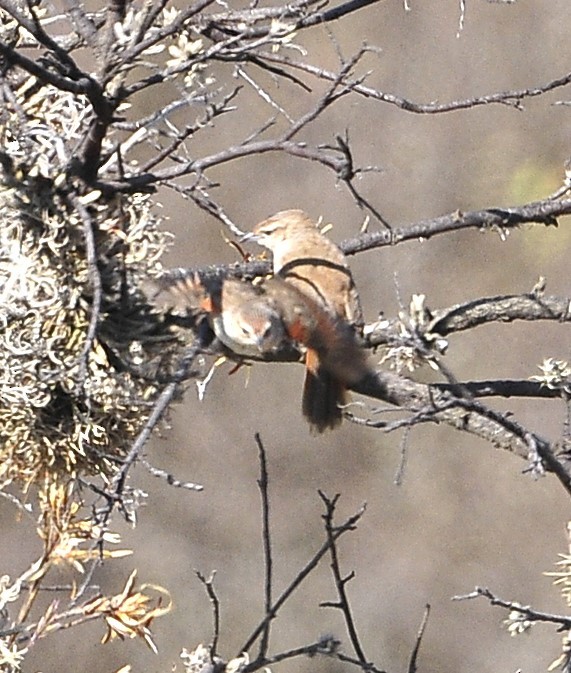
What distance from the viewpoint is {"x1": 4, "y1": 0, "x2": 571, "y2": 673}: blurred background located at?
5.24 metres

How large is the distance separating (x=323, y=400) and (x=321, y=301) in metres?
0.17

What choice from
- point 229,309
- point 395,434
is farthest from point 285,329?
point 395,434

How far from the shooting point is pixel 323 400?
210cm

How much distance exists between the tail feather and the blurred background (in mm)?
3014

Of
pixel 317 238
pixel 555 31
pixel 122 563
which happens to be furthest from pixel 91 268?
pixel 555 31

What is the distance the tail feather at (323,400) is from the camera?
6.70 ft

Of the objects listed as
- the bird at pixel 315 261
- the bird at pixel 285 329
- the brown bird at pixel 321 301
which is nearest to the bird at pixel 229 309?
the bird at pixel 285 329

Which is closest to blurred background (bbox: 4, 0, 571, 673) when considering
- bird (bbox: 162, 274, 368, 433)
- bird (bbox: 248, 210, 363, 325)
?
bird (bbox: 248, 210, 363, 325)

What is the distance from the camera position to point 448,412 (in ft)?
5.73

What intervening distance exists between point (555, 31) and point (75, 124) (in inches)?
155

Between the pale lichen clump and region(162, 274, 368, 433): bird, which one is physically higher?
region(162, 274, 368, 433): bird

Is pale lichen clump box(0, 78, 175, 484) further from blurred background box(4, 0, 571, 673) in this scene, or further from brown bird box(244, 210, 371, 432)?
blurred background box(4, 0, 571, 673)

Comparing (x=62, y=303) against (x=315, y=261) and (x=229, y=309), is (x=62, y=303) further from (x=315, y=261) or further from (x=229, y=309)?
(x=315, y=261)

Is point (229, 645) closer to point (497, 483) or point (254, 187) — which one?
point (497, 483)
